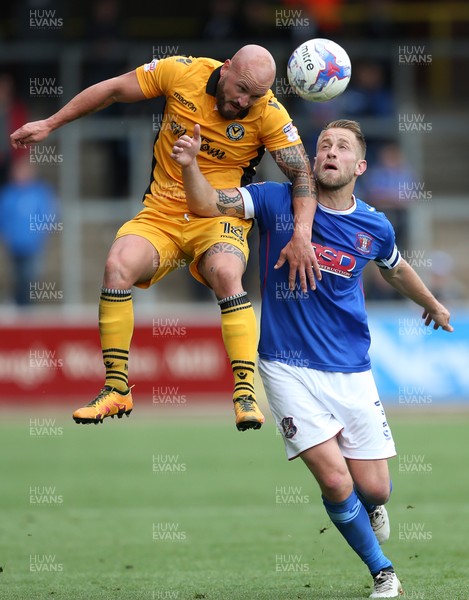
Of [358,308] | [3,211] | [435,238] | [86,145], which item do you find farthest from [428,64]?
[358,308]

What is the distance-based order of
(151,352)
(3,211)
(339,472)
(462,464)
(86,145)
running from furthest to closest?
1. (86,145)
2. (3,211)
3. (151,352)
4. (462,464)
5. (339,472)

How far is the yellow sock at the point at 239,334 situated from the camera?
25.2ft

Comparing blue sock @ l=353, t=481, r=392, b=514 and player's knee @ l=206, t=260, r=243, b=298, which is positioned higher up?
player's knee @ l=206, t=260, r=243, b=298

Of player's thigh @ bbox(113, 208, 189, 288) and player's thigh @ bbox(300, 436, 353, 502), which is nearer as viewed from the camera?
player's thigh @ bbox(300, 436, 353, 502)

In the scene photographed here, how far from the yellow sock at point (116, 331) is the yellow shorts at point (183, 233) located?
22 cm

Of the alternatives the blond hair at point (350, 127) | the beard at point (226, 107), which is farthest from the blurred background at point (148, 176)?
the blond hair at point (350, 127)

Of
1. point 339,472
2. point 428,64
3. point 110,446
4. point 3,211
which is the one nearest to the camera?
point 339,472

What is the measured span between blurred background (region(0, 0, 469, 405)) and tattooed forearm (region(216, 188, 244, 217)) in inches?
383

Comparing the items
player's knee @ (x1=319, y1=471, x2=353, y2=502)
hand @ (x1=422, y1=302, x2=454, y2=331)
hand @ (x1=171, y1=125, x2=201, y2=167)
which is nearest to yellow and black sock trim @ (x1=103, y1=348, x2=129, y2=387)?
hand @ (x1=171, y1=125, x2=201, y2=167)

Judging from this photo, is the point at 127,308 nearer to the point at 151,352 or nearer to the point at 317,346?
the point at 317,346

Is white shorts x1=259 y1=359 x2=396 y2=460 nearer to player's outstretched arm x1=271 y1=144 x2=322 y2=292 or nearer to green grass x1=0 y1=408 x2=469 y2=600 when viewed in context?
player's outstretched arm x1=271 y1=144 x2=322 y2=292

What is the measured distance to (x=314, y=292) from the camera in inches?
297

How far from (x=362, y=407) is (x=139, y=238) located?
1.69m

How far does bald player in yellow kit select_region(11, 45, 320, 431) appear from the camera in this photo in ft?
25.0
